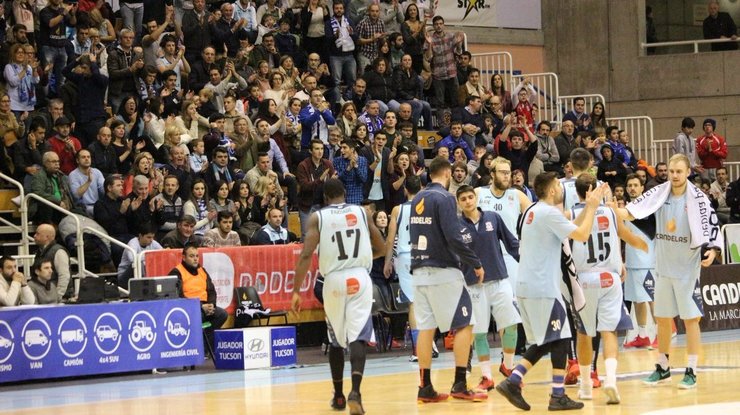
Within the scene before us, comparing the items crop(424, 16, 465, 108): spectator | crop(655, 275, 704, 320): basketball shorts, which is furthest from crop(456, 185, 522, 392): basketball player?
crop(424, 16, 465, 108): spectator

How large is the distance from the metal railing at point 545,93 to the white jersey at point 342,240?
17.6m

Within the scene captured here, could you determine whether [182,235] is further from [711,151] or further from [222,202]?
[711,151]

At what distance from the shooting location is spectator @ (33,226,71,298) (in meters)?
17.6

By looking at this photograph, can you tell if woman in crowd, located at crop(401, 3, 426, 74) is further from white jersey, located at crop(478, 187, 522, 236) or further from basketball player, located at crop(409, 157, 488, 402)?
basketball player, located at crop(409, 157, 488, 402)

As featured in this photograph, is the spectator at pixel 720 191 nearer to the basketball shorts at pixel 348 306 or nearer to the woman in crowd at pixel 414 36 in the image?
the woman in crowd at pixel 414 36

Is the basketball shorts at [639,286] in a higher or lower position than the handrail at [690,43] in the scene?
lower

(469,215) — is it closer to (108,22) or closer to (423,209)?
(423,209)

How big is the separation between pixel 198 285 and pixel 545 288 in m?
7.42

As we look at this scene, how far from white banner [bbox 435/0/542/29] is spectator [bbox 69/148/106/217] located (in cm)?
1327

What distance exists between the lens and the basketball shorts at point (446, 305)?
12703mm

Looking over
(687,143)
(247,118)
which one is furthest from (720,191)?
(247,118)

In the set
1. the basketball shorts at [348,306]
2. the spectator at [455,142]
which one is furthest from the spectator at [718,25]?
the basketball shorts at [348,306]

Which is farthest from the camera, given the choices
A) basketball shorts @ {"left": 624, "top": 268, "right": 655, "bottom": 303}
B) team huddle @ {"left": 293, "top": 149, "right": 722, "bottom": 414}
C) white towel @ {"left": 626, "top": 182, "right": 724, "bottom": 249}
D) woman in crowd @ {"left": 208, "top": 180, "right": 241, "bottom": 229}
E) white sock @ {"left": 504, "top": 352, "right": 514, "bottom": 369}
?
woman in crowd @ {"left": 208, "top": 180, "right": 241, "bottom": 229}

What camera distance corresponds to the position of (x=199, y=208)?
798 inches
